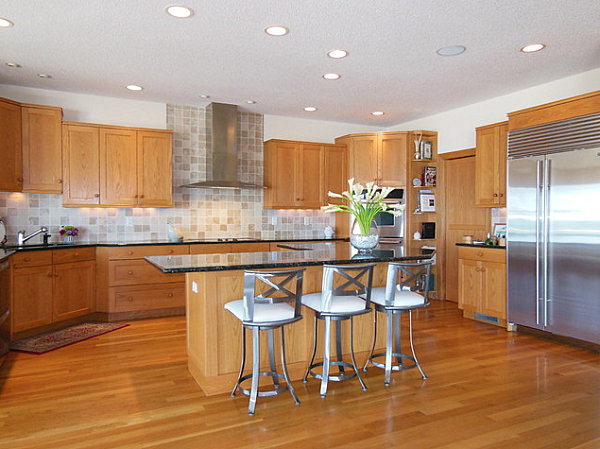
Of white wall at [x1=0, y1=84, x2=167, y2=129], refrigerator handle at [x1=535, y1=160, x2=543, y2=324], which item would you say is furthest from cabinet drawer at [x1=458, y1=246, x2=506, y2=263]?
white wall at [x1=0, y1=84, x2=167, y2=129]

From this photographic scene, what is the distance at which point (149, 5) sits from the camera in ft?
10.4

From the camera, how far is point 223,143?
6.07 metres

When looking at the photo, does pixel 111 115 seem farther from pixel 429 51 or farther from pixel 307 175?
pixel 429 51

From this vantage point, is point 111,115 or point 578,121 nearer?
point 578,121

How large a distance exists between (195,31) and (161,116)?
256cm

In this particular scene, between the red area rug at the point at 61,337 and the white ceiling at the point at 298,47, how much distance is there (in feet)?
9.12

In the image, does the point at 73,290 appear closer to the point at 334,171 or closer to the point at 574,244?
the point at 334,171

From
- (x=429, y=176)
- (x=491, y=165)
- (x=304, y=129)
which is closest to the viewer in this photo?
(x=491, y=165)

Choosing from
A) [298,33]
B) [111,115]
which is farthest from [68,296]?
[298,33]

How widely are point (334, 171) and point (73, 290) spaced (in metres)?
3.95

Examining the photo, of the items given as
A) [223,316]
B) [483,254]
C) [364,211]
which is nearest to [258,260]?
[223,316]

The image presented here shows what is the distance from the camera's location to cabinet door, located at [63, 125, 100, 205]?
5184 millimetres

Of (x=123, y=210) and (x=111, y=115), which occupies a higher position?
(x=111, y=115)

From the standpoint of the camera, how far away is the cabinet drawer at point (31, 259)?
4332 mm
